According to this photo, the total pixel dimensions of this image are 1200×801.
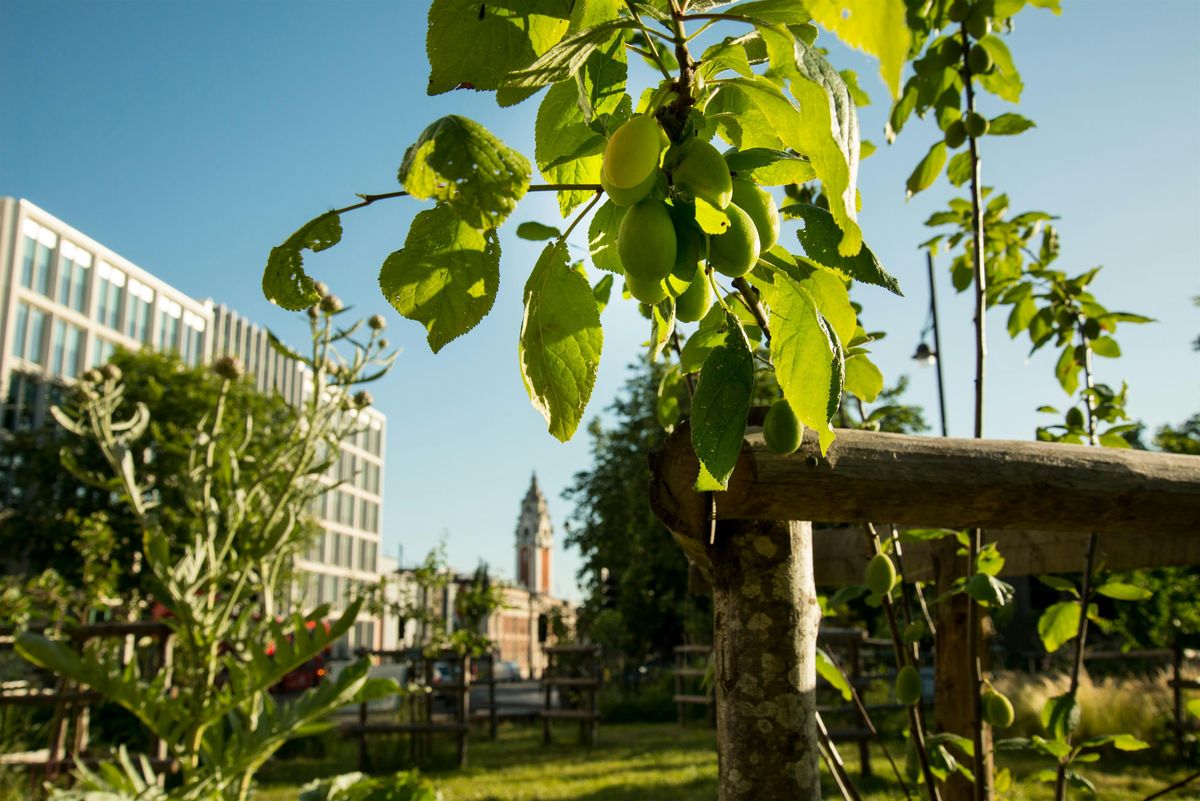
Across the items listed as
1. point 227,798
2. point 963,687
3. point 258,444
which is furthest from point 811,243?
point 258,444

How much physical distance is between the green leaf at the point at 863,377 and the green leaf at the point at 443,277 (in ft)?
1.76

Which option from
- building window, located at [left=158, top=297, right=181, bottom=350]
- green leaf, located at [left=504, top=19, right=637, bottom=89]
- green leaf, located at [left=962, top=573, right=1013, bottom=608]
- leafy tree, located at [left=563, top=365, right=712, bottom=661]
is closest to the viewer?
green leaf, located at [left=504, top=19, right=637, bottom=89]

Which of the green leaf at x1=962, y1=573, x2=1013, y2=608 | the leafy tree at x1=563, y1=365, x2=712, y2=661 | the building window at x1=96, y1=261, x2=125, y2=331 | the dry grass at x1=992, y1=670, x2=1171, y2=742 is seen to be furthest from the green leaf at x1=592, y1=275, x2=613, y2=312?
the building window at x1=96, y1=261, x2=125, y2=331

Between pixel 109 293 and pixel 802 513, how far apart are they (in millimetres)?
40190

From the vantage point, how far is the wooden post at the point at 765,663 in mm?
913

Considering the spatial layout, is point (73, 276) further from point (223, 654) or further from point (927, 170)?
point (927, 170)

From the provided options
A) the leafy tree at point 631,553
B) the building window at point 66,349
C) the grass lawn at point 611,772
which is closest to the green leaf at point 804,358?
the grass lawn at point 611,772

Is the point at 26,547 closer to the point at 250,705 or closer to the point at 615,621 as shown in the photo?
the point at 615,621

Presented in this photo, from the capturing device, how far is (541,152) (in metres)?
0.60

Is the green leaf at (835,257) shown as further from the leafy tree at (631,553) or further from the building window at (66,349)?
the building window at (66,349)

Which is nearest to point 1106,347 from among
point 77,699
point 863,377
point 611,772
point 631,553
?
point 863,377

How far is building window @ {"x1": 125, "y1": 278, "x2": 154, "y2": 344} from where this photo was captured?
3572cm

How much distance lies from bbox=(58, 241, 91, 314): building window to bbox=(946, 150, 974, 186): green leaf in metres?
37.8

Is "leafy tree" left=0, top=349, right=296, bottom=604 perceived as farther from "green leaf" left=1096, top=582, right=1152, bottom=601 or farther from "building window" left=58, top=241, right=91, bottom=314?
"green leaf" left=1096, top=582, right=1152, bottom=601
